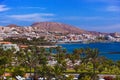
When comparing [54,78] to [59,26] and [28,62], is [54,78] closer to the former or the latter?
[28,62]

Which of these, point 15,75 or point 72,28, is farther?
point 72,28

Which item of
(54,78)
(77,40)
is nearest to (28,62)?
(54,78)

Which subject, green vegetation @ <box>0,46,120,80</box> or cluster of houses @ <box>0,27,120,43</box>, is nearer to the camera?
green vegetation @ <box>0,46,120,80</box>

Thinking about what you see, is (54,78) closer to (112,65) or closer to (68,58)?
(112,65)

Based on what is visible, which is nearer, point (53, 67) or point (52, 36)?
point (53, 67)

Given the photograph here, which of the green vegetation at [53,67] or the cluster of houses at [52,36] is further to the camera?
the cluster of houses at [52,36]

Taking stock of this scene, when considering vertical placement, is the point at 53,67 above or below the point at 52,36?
below

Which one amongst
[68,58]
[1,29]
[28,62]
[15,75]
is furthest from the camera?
[1,29]

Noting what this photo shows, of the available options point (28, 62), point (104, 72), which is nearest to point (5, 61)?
point (28, 62)

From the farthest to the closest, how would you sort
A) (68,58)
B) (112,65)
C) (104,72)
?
(68,58), (112,65), (104,72)
